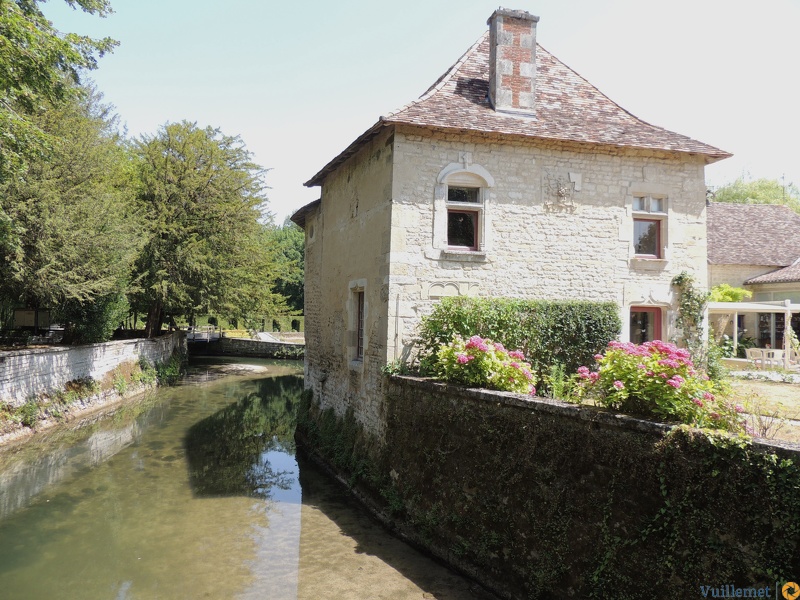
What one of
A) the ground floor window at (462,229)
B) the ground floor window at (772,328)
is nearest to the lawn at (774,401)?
the ground floor window at (462,229)

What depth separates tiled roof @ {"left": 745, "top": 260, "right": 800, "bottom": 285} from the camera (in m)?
20.1

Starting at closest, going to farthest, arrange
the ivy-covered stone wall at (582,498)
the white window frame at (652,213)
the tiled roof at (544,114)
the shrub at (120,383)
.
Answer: the ivy-covered stone wall at (582,498) < the tiled roof at (544,114) < the white window frame at (652,213) < the shrub at (120,383)

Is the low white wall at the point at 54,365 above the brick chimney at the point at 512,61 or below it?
below

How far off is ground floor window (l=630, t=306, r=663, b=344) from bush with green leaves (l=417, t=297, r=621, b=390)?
102 centimetres

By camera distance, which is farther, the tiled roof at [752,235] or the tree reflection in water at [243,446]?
the tiled roof at [752,235]

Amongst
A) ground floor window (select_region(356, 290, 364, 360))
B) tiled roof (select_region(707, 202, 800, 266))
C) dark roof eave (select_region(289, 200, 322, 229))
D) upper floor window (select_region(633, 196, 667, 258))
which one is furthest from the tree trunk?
tiled roof (select_region(707, 202, 800, 266))

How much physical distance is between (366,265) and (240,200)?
624 inches

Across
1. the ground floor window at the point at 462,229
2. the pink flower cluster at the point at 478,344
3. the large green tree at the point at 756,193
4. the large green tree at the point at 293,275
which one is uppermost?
the large green tree at the point at 756,193

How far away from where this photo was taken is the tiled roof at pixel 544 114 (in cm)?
960

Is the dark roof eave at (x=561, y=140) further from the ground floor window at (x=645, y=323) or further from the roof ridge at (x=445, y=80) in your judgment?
the ground floor window at (x=645, y=323)

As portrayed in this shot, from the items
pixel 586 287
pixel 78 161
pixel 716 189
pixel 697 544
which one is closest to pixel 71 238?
pixel 78 161

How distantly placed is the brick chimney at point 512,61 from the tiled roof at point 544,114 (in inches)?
9.8

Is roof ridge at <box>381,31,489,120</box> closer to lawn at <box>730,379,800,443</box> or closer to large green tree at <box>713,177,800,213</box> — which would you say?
lawn at <box>730,379,800,443</box>

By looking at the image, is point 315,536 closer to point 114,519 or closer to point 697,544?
point 114,519
